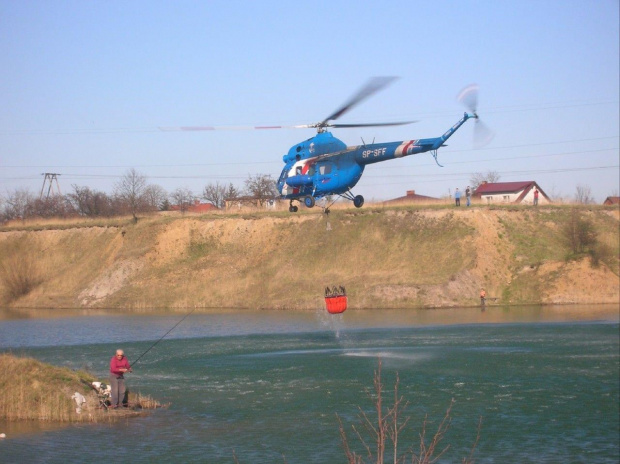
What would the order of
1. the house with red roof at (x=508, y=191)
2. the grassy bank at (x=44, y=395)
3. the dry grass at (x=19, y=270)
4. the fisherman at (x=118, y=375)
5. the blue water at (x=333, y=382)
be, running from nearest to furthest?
the blue water at (x=333, y=382)
the fisherman at (x=118, y=375)
the grassy bank at (x=44, y=395)
the dry grass at (x=19, y=270)
the house with red roof at (x=508, y=191)

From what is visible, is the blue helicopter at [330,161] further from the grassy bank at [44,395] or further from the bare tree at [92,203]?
the bare tree at [92,203]

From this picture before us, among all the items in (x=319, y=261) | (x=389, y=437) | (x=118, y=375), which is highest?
(x=319, y=261)

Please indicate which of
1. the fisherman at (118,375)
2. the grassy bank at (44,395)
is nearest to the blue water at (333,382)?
the grassy bank at (44,395)

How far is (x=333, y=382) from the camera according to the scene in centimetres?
3759

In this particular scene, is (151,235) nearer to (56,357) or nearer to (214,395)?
(56,357)

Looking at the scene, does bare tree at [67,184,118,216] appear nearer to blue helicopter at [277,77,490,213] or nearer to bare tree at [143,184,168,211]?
bare tree at [143,184,168,211]

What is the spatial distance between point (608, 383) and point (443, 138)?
46.8ft

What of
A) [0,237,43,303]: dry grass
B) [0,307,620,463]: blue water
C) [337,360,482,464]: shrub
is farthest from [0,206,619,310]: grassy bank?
[337,360,482,464]: shrub

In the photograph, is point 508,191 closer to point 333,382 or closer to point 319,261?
point 319,261

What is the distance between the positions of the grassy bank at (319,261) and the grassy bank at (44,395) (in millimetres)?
40404

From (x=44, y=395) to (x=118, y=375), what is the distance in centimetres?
304

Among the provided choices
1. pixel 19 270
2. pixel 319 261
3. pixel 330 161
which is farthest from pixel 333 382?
pixel 19 270

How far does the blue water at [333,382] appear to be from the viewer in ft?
89.3

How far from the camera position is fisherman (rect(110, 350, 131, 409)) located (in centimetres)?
2861
